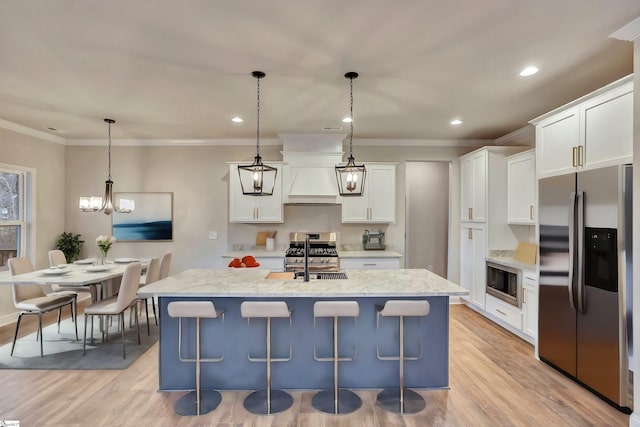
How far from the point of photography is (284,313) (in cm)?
244

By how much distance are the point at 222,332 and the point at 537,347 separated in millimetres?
3084

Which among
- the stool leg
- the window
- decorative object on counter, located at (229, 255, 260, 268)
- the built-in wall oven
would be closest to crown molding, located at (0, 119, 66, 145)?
the window

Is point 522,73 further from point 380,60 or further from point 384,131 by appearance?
point 384,131

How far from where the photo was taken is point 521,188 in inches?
171

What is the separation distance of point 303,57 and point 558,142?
244 centimetres

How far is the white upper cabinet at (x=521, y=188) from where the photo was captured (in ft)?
13.8

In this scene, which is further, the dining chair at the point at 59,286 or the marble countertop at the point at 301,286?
the dining chair at the point at 59,286

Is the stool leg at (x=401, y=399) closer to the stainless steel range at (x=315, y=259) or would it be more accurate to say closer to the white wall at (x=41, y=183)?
the stainless steel range at (x=315, y=259)

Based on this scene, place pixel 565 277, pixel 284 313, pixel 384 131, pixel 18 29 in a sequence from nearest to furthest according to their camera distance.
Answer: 1. pixel 18 29
2. pixel 284 313
3. pixel 565 277
4. pixel 384 131

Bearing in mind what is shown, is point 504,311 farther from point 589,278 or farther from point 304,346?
point 304,346

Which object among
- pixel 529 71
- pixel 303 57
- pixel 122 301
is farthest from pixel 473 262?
pixel 122 301

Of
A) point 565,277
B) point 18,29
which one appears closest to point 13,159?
point 18,29

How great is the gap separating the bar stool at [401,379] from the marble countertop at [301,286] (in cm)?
8

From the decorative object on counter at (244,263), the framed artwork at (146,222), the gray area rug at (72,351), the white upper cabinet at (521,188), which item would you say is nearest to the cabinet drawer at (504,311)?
the white upper cabinet at (521,188)
